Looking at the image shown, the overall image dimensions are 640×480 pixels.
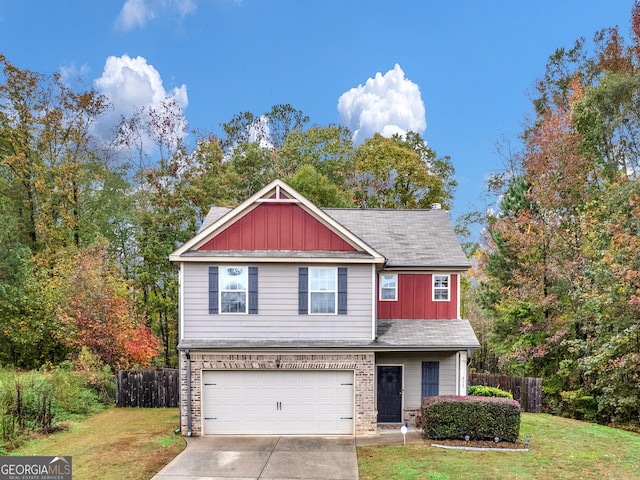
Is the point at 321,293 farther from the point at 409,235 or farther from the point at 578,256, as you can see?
the point at 578,256

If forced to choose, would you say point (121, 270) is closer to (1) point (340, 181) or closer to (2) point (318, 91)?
(1) point (340, 181)

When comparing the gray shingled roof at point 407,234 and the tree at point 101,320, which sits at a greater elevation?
the gray shingled roof at point 407,234

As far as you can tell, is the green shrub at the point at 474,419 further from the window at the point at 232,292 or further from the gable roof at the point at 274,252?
the window at the point at 232,292

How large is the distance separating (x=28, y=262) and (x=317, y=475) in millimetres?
19522

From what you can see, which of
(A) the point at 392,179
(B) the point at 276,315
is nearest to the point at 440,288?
(B) the point at 276,315

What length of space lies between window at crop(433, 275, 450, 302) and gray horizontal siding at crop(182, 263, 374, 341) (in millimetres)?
2993

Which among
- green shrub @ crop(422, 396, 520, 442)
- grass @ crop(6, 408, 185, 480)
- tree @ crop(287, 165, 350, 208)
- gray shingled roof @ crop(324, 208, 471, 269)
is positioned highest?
tree @ crop(287, 165, 350, 208)

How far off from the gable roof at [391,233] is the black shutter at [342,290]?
2.57ft

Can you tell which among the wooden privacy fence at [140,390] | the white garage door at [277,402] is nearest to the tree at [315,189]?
the wooden privacy fence at [140,390]

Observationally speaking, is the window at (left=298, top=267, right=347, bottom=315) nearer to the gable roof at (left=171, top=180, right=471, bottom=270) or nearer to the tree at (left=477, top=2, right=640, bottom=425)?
the gable roof at (left=171, top=180, right=471, bottom=270)

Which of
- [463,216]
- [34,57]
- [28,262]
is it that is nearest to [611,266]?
[463,216]

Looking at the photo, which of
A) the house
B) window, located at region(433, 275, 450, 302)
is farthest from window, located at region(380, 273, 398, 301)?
the house

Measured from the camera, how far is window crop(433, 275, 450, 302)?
48.8ft

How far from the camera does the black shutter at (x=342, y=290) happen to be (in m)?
13.0
